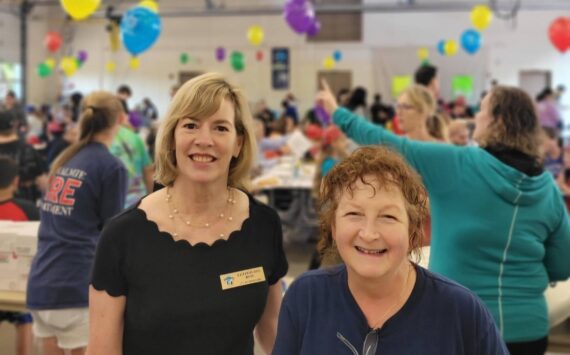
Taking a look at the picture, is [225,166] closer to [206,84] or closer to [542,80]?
[206,84]

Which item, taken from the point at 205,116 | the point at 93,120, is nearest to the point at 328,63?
the point at 93,120

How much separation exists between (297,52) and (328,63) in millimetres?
1756

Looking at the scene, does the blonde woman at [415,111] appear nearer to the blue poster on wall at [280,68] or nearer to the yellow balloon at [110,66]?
the blue poster on wall at [280,68]

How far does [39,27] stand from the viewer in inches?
672

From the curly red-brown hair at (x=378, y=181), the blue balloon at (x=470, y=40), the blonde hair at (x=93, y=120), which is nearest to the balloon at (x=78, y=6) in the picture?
the blonde hair at (x=93, y=120)

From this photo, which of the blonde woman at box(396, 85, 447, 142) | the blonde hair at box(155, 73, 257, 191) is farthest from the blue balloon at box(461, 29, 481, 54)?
the blonde hair at box(155, 73, 257, 191)

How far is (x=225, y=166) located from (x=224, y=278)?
280mm

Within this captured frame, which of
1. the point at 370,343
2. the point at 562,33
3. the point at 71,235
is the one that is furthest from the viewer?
the point at 562,33

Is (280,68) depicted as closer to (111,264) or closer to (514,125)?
(514,125)

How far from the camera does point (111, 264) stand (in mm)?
1511

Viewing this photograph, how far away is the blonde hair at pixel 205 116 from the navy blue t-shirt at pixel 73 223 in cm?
98

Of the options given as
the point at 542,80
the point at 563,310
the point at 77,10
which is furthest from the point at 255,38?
the point at 563,310

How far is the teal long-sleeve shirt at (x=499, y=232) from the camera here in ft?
6.62

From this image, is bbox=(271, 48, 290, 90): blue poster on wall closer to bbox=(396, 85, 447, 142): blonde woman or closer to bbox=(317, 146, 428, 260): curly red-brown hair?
bbox=(396, 85, 447, 142): blonde woman
